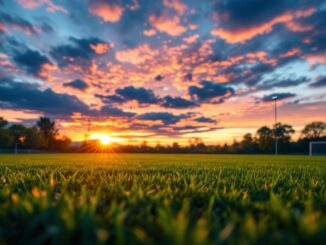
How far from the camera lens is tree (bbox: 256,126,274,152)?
66.9 m

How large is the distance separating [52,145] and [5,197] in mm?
96926

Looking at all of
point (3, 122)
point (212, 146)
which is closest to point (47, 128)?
point (3, 122)

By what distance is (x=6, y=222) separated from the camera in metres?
1.08

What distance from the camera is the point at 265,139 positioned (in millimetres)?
68812

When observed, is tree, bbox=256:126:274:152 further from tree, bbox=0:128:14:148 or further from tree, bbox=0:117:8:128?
tree, bbox=0:117:8:128

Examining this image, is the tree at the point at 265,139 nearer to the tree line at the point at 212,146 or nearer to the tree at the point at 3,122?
the tree line at the point at 212,146

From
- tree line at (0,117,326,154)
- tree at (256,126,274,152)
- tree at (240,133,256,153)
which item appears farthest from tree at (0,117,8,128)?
tree at (256,126,274,152)

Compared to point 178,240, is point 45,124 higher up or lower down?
higher up

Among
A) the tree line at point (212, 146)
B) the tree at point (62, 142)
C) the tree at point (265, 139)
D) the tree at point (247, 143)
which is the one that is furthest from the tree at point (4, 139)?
the tree at point (265, 139)

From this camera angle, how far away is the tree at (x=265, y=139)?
6694 centimetres

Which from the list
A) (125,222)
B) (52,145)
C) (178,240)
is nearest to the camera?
(178,240)

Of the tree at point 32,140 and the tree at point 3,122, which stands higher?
the tree at point 3,122

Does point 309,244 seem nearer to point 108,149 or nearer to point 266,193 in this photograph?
point 266,193

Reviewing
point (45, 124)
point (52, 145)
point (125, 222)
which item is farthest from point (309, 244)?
point (45, 124)
